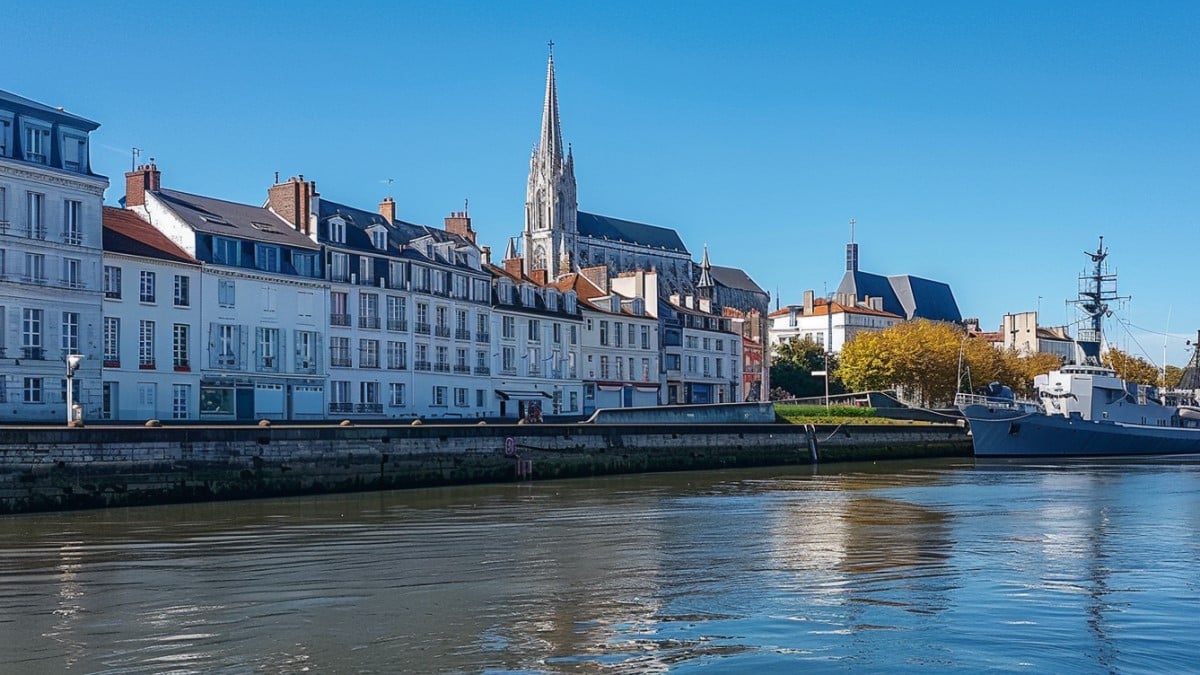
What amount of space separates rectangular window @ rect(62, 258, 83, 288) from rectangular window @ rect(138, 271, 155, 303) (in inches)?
112

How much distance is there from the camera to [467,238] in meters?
58.2

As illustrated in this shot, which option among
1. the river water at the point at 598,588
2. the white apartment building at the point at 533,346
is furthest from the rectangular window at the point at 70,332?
the white apartment building at the point at 533,346

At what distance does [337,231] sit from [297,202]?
2.02 m

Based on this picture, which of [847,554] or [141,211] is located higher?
[141,211]

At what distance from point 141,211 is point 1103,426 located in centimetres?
4315

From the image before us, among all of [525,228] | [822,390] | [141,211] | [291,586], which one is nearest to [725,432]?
[141,211]

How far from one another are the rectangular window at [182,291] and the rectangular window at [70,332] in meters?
4.32

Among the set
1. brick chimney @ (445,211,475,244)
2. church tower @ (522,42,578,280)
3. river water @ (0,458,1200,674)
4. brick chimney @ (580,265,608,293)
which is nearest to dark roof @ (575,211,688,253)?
church tower @ (522,42,578,280)

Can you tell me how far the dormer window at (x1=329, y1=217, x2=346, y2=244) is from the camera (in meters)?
48.8

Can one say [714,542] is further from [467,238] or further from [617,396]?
[617,396]

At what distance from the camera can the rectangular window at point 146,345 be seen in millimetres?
40406

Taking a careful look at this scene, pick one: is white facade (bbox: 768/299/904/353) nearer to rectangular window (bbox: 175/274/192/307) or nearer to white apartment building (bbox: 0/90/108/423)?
rectangular window (bbox: 175/274/192/307)

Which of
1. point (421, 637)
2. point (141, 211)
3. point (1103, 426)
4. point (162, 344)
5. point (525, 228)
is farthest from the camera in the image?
point (525, 228)

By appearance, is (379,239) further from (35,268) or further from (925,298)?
(925,298)
